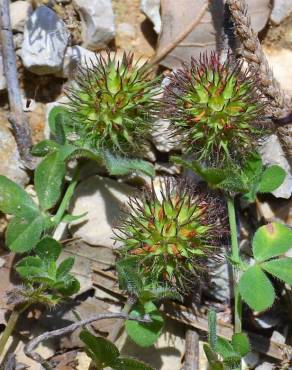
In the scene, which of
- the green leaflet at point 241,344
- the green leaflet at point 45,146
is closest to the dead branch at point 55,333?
the green leaflet at point 241,344

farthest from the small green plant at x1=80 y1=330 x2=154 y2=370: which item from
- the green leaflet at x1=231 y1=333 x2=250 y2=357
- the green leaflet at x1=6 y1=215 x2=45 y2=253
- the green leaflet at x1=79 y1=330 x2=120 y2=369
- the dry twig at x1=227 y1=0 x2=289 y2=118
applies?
the dry twig at x1=227 y1=0 x2=289 y2=118

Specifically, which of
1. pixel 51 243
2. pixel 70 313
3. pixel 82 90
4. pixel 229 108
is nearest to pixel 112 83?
pixel 82 90

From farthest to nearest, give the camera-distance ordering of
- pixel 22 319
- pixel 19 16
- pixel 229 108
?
1. pixel 19 16
2. pixel 22 319
3. pixel 229 108

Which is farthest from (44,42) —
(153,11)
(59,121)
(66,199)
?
(66,199)

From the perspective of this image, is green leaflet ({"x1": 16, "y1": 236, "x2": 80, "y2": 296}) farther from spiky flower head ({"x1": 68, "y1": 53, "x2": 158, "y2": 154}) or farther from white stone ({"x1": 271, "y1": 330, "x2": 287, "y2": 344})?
white stone ({"x1": 271, "y1": 330, "x2": 287, "y2": 344})

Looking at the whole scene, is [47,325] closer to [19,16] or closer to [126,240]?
[126,240]

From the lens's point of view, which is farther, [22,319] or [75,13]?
[75,13]

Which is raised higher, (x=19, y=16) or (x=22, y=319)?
(x=19, y=16)
